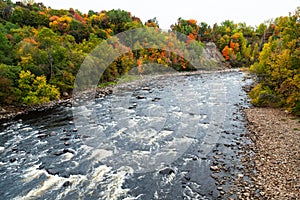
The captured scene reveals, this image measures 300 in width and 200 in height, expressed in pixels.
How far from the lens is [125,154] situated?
17.3 metres

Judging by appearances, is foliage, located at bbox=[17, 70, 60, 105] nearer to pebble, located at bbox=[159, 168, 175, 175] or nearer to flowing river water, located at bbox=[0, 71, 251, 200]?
flowing river water, located at bbox=[0, 71, 251, 200]

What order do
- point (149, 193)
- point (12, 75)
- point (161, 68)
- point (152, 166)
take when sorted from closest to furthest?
point (149, 193) < point (152, 166) < point (12, 75) < point (161, 68)

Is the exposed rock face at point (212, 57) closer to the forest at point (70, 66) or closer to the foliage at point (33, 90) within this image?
the forest at point (70, 66)

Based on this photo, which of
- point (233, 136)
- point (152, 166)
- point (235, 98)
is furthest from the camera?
point (235, 98)

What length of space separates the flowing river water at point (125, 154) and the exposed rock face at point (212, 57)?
57.7 meters

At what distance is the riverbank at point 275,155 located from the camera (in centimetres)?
1233

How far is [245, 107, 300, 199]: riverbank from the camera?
12.3 metres

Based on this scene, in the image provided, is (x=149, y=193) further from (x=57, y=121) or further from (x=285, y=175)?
(x=57, y=121)

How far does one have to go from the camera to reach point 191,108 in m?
29.7

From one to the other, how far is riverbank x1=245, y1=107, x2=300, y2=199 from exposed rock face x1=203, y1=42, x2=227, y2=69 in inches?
2412

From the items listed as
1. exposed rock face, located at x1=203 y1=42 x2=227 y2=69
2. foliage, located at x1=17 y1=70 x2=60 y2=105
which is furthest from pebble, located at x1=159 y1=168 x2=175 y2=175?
exposed rock face, located at x1=203 y1=42 x2=227 y2=69

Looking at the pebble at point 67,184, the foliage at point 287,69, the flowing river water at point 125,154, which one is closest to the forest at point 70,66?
the foliage at point 287,69

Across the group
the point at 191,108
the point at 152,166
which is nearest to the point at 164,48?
the point at 191,108

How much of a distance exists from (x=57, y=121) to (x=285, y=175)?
21.5 m
